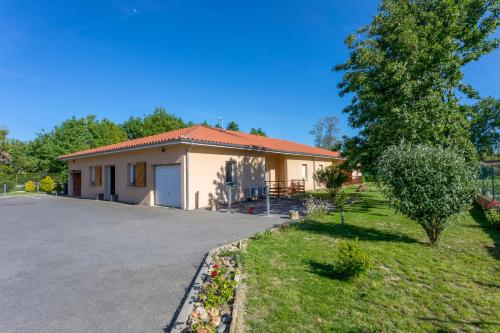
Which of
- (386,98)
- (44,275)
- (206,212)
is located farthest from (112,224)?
(386,98)

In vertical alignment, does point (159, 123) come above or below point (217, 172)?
above

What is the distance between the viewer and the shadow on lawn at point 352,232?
677 centimetres

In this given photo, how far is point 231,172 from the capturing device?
610 inches

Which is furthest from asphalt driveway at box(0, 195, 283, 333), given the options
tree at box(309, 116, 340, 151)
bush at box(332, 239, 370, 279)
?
tree at box(309, 116, 340, 151)

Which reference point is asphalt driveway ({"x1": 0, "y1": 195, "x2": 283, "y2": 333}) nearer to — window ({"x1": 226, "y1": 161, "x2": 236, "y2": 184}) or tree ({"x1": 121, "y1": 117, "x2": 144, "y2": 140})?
window ({"x1": 226, "y1": 161, "x2": 236, "y2": 184})

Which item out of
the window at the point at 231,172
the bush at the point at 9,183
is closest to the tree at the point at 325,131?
the window at the point at 231,172

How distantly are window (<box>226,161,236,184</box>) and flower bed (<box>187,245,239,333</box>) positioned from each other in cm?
1081

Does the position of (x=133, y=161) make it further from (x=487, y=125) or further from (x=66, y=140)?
(x=66, y=140)

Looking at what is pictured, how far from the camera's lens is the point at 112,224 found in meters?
9.60

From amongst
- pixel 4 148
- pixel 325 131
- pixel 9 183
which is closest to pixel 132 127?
pixel 4 148

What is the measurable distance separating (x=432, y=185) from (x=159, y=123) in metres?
43.6

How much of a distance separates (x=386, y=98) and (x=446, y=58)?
213 cm

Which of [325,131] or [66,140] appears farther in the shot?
[325,131]

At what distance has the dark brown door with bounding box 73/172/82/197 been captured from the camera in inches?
857
